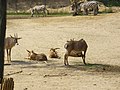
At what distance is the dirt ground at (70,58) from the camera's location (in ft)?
42.1

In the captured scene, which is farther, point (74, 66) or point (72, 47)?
point (72, 47)

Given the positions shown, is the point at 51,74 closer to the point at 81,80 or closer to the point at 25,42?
the point at 81,80

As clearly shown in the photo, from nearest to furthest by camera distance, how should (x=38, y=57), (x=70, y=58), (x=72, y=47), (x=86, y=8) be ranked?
1. (x=72, y=47)
2. (x=38, y=57)
3. (x=70, y=58)
4. (x=86, y=8)

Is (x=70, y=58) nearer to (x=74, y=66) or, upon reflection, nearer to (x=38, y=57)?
(x=38, y=57)

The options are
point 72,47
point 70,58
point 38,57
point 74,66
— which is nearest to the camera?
point 74,66

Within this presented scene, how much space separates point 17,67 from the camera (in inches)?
615

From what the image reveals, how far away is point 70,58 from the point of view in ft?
59.5

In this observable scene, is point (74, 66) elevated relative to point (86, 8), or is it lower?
lower

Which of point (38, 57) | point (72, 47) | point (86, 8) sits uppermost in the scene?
point (86, 8)

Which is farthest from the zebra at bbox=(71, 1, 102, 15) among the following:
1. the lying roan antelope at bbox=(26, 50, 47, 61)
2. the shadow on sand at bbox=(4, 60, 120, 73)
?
the shadow on sand at bbox=(4, 60, 120, 73)

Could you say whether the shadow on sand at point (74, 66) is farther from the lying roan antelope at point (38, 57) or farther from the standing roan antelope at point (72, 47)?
the standing roan antelope at point (72, 47)

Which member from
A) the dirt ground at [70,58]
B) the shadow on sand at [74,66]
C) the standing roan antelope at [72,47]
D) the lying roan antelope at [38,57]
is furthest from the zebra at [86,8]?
the standing roan antelope at [72,47]

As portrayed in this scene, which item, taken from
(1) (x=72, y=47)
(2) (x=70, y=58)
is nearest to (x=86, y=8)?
(2) (x=70, y=58)

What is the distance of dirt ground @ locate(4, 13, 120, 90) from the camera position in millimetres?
12844
